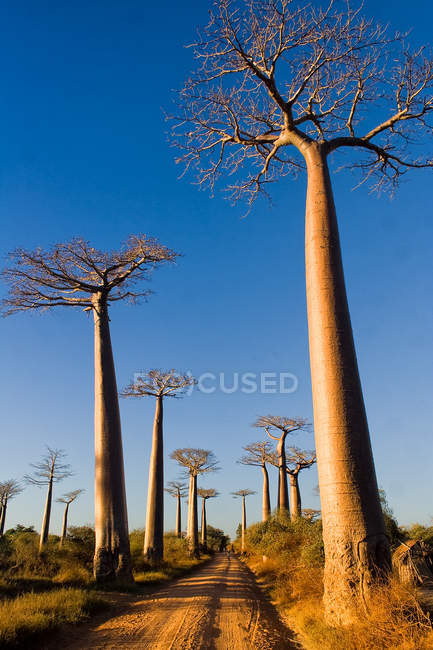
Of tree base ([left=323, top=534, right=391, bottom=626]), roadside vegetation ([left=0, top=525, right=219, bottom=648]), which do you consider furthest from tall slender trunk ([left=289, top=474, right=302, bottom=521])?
tree base ([left=323, top=534, right=391, bottom=626])

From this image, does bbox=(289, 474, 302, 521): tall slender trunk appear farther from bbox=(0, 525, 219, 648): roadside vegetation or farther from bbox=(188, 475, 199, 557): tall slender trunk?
bbox=(0, 525, 219, 648): roadside vegetation

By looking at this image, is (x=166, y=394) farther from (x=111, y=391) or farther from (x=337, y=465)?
(x=337, y=465)

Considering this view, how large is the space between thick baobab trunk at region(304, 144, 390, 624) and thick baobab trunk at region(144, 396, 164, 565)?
443 inches

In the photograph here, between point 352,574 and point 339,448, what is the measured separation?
3.47 ft

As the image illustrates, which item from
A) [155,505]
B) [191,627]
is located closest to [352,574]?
[191,627]

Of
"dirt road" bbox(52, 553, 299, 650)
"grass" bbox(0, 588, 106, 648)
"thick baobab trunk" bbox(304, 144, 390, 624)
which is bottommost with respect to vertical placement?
"dirt road" bbox(52, 553, 299, 650)

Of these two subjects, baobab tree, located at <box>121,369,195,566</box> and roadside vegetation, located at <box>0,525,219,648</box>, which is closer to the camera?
roadside vegetation, located at <box>0,525,219,648</box>

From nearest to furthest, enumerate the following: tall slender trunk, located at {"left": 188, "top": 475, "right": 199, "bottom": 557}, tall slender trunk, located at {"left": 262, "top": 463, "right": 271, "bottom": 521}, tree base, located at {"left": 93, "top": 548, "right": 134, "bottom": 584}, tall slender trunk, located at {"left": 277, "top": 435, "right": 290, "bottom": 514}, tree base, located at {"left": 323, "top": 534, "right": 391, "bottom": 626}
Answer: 1. tree base, located at {"left": 323, "top": 534, "right": 391, "bottom": 626}
2. tree base, located at {"left": 93, "top": 548, "right": 134, "bottom": 584}
3. tall slender trunk, located at {"left": 188, "top": 475, "right": 199, "bottom": 557}
4. tall slender trunk, located at {"left": 277, "top": 435, "right": 290, "bottom": 514}
5. tall slender trunk, located at {"left": 262, "top": 463, "right": 271, "bottom": 521}

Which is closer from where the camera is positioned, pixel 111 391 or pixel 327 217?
pixel 327 217

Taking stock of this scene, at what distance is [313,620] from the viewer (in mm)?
4570

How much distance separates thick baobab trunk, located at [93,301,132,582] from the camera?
8898 mm

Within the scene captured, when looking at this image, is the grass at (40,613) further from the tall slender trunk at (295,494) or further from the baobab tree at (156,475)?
the tall slender trunk at (295,494)

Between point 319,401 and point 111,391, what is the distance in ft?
20.8

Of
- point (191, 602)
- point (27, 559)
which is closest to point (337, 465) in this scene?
point (191, 602)
